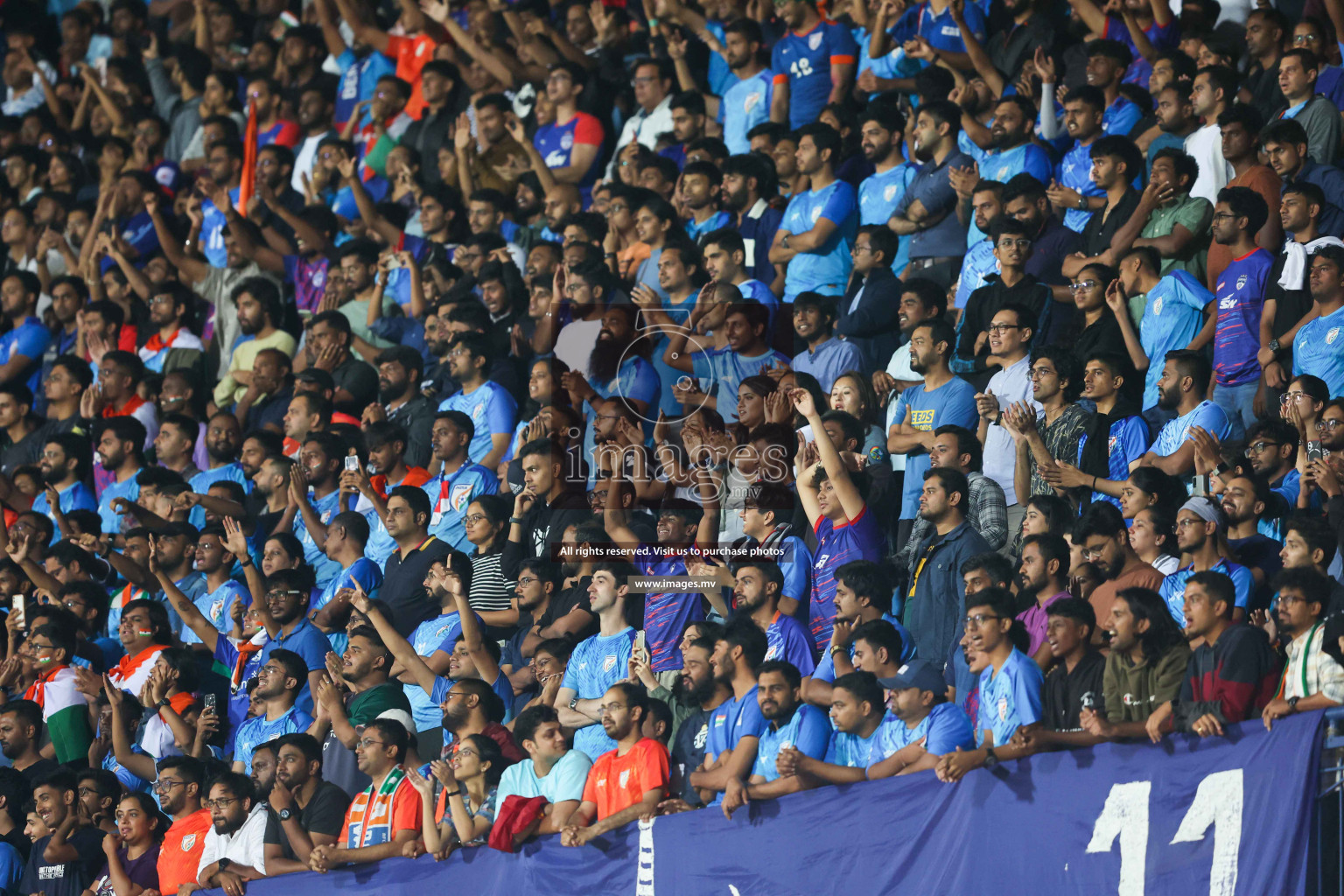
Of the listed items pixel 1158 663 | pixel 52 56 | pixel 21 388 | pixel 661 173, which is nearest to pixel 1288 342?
pixel 1158 663

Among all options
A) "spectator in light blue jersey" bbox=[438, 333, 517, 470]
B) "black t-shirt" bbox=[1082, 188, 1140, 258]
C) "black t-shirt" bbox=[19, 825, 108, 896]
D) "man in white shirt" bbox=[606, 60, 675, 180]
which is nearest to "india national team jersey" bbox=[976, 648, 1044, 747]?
"black t-shirt" bbox=[1082, 188, 1140, 258]

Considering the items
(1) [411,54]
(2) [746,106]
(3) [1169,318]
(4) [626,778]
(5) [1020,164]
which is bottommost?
(4) [626,778]

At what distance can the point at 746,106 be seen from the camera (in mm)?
12336

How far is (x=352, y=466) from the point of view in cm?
1073

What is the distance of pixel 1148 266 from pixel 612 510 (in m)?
2.91

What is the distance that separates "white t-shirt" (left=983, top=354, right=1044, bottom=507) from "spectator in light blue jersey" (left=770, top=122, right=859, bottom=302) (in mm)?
1833

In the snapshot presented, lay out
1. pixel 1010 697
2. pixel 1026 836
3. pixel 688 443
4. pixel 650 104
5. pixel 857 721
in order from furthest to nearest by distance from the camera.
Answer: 1. pixel 650 104
2. pixel 688 443
3. pixel 857 721
4. pixel 1010 697
5. pixel 1026 836

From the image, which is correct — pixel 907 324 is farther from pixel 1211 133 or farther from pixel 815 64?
pixel 815 64

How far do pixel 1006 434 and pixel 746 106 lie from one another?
174 inches

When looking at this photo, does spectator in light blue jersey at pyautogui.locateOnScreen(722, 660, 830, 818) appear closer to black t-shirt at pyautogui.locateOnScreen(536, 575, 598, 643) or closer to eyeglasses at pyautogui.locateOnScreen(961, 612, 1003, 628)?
eyeglasses at pyautogui.locateOnScreen(961, 612, 1003, 628)

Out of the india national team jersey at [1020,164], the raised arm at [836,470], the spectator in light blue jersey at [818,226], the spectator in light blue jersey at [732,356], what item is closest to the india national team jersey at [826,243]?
the spectator in light blue jersey at [818,226]

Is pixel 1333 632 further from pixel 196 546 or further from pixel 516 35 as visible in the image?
pixel 516 35

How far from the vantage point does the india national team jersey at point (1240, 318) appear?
334 inches

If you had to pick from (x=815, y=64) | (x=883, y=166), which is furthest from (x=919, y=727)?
(x=815, y=64)
